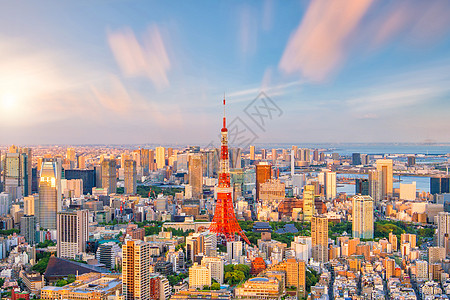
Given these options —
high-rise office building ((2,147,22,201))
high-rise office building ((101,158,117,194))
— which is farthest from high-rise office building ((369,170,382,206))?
high-rise office building ((2,147,22,201))

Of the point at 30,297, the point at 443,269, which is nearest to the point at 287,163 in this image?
the point at 443,269

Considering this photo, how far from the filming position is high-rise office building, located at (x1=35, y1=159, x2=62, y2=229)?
490 inches

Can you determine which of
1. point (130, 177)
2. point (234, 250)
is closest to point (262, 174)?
point (130, 177)

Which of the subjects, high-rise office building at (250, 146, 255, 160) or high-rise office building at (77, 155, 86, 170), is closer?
high-rise office building at (77, 155, 86, 170)

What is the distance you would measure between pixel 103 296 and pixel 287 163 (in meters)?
17.9

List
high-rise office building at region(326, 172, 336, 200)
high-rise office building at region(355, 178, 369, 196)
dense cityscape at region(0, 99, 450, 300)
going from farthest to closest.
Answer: high-rise office building at region(326, 172, 336, 200) < high-rise office building at region(355, 178, 369, 196) < dense cityscape at region(0, 99, 450, 300)

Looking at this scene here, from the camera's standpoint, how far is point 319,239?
9.70 meters

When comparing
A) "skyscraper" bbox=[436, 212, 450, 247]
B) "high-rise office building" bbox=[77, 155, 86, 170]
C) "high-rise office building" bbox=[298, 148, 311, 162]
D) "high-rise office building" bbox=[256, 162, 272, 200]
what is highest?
"high-rise office building" bbox=[298, 148, 311, 162]

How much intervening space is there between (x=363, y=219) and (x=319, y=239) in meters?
2.31

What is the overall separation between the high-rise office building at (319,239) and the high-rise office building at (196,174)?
26.3 feet

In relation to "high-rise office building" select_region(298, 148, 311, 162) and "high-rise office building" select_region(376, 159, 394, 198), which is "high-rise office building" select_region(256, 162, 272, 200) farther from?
"high-rise office building" select_region(298, 148, 311, 162)

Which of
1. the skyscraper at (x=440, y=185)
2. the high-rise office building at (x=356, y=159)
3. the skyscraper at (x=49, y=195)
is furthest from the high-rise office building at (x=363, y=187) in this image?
the skyscraper at (x=49, y=195)

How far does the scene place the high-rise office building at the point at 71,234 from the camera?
967 centimetres

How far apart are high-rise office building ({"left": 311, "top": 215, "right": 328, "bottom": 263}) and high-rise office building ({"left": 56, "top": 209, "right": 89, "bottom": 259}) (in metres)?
4.33
